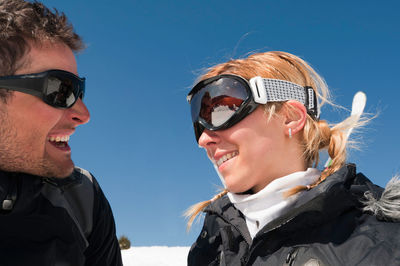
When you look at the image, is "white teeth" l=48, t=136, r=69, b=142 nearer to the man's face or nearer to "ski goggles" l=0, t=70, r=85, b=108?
the man's face

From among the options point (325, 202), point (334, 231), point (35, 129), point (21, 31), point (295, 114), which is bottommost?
point (334, 231)

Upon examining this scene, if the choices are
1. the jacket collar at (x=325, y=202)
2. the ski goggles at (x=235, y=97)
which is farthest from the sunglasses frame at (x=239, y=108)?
the jacket collar at (x=325, y=202)

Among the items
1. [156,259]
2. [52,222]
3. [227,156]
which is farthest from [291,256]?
[156,259]

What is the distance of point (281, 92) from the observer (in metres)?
3.10

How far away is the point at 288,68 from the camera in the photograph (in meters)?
3.28

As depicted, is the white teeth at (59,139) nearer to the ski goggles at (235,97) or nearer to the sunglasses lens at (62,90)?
the sunglasses lens at (62,90)

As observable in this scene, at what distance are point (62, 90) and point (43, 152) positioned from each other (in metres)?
0.60

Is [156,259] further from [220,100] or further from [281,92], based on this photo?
[281,92]

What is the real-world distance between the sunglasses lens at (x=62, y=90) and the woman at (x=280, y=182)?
1.13 meters

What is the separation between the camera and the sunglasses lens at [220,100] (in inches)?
120

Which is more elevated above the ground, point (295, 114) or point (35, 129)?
point (295, 114)

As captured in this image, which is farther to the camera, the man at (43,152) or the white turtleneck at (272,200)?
the man at (43,152)

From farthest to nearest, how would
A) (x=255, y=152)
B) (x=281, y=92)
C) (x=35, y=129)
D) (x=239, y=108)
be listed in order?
(x=35, y=129) → (x=281, y=92) → (x=239, y=108) → (x=255, y=152)

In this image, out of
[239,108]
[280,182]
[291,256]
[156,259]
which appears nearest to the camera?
[291,256]
